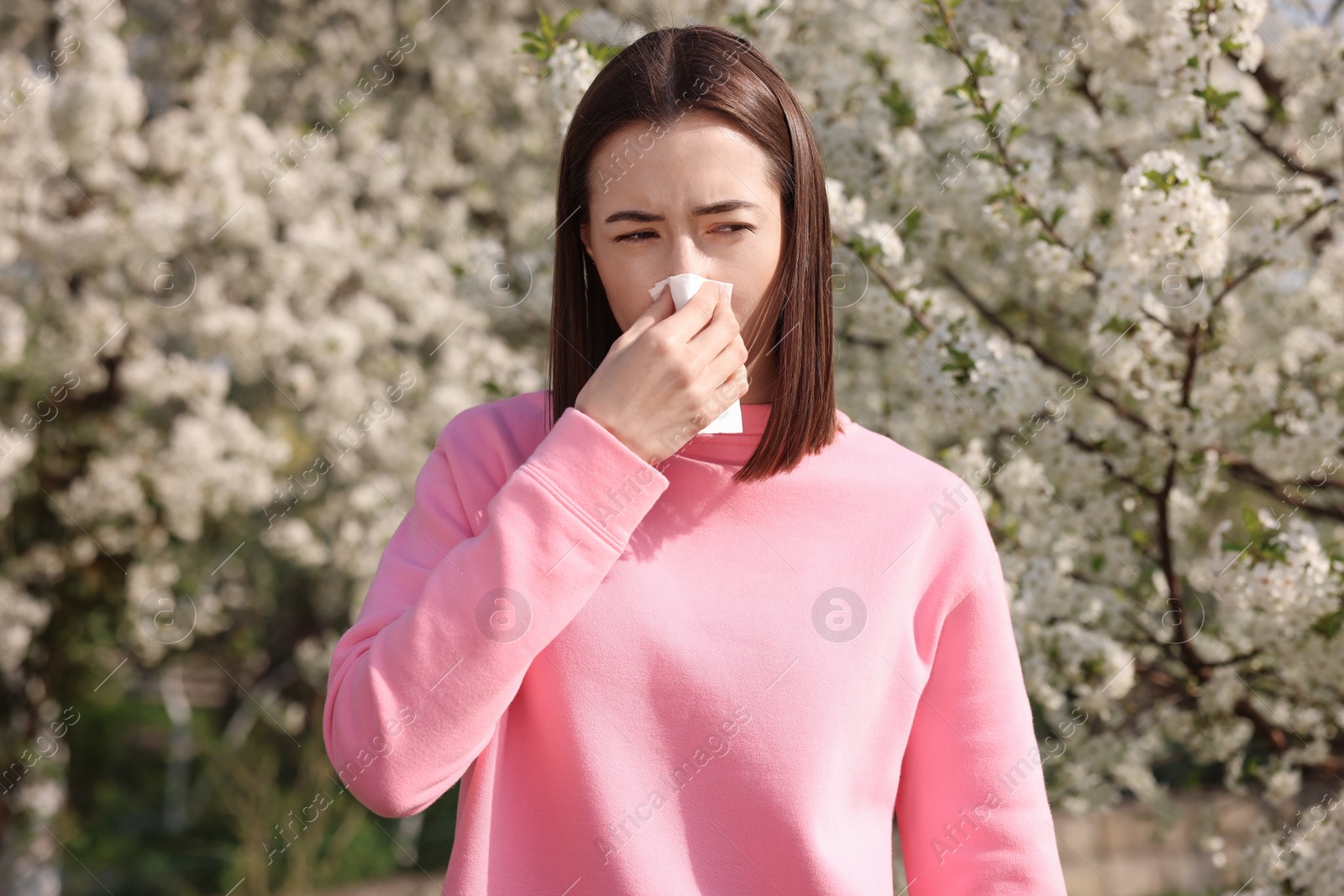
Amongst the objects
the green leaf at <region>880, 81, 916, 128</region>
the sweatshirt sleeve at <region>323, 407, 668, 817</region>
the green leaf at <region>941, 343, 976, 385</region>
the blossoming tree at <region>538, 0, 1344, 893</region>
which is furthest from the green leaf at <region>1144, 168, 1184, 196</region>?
the sweatshirt sleeve at <region>323, 407, 668, 817</region>

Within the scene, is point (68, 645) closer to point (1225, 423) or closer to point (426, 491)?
point (426, 491)

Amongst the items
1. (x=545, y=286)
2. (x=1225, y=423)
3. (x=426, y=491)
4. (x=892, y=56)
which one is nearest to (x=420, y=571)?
(x=426, y=491)

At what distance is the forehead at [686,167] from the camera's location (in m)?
1.19

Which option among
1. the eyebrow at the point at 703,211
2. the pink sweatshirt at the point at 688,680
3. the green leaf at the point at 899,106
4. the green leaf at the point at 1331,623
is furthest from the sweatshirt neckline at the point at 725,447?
the green leaf at the point at 899,106

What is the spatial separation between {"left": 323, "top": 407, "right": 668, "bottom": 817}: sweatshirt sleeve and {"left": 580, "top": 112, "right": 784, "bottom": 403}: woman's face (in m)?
0.21

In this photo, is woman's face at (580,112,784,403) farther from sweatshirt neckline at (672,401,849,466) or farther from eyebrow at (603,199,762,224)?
sweatshirt neckline at (672,401,849,466)

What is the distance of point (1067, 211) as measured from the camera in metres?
2.90

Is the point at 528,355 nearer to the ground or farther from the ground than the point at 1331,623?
nearer to the ground

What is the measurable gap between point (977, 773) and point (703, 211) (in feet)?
2.37

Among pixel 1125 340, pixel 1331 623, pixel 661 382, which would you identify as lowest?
pixel 1331 623

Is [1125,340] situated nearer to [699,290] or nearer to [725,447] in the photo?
[725,447]

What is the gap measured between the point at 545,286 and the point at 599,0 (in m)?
2.87

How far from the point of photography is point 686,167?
1189 millimetres

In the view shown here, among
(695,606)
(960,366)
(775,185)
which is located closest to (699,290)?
(775,185)
